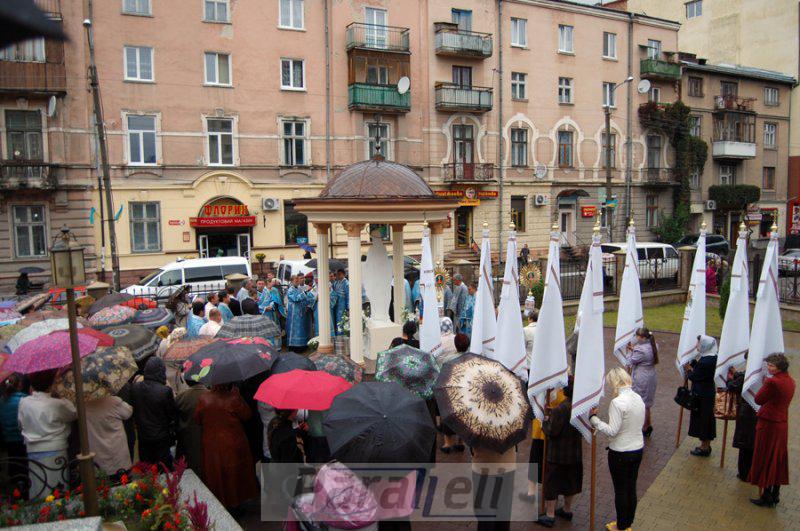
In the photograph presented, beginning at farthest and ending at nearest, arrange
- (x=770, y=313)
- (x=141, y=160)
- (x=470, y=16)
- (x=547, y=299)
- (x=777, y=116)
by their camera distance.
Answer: (x=777, y=116) < (x=470, y=16) < (x=141, y=160) < (x=770, y=313) < (x=547, y=299)

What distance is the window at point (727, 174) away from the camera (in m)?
43.3

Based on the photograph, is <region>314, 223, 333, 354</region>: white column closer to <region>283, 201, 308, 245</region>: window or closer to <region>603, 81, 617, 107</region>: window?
<region>283, 201, 308, 245</region>: window

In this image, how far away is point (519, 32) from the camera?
35.0m

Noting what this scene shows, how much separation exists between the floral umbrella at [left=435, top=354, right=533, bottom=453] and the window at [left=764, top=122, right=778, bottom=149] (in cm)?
4776

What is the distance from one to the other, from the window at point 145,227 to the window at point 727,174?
36.7 m

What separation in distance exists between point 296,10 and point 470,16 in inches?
379

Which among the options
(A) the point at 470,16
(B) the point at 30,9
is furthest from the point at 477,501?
(A) the point at 470,16

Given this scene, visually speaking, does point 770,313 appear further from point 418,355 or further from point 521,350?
point 418,355

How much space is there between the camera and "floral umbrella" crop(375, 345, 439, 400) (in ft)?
23.9

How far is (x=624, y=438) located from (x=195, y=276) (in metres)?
17.7

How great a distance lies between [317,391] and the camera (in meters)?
5.98

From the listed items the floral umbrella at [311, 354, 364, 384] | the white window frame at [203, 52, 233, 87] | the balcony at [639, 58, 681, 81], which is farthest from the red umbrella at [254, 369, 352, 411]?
the balcony at [639, 58, 681, 81]

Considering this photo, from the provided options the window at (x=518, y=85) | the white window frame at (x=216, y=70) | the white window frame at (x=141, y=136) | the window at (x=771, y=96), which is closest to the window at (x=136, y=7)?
the white window frame at (x=216, y=70)

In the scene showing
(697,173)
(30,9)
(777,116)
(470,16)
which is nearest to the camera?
(30,9)
